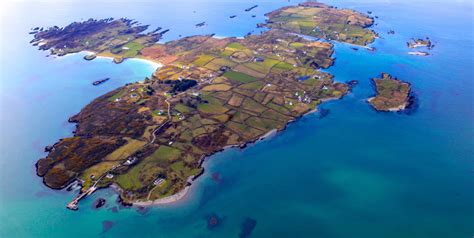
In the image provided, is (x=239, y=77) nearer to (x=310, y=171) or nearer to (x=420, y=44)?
(x=310, y=171)

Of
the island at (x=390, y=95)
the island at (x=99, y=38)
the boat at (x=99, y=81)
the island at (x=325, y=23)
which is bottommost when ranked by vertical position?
the island at (x=390, y=95)

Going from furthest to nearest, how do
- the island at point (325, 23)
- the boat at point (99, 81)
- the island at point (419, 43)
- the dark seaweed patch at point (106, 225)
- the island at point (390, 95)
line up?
1. the island at point (325, 23)
2. the island at point (419, 43)
3. the boat at point (99, 81)
4. the island at point (390, 95)
5. the dark seaweed patch at point (106, 225)

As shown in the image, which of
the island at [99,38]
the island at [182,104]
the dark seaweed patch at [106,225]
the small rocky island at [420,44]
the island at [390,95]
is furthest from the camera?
the island at [99,38]

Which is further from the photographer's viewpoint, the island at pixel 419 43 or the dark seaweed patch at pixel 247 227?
the island at pixel 419 43

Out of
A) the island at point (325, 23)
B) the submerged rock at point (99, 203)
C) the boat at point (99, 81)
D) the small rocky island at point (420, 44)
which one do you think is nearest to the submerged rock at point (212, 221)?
the submerged rock at point (99, 203)

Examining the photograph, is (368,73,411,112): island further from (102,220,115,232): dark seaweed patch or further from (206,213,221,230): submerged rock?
A: (102,220,115,232): dark seaweed patch

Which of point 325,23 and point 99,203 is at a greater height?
point 99,203

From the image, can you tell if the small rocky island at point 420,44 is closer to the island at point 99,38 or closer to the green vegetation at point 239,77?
the green vegetation at point 239,77

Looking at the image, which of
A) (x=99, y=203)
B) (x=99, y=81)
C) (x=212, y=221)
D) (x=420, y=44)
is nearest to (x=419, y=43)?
(x=420, y=44)
